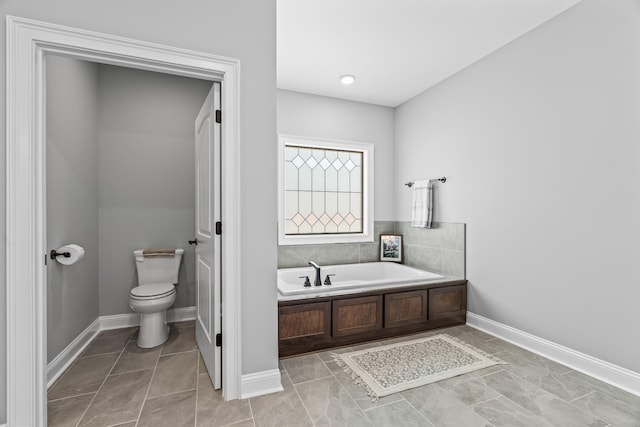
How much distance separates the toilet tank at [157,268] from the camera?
9.53 feet

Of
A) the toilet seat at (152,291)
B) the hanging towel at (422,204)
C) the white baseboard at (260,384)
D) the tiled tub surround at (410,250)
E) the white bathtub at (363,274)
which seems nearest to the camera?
the white baseboard at (260,384)

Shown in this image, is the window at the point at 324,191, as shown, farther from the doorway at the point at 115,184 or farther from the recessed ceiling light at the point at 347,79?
the doorway at the point at 115,184

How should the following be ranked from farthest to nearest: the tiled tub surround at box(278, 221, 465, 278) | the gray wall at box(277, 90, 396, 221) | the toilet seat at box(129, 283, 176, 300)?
the gray wall at box(277, 90, 396, 221)
the tiled tub surround at box(278, 221, 465, 278)
the toilet seat at box(129, 283, 176, 300)

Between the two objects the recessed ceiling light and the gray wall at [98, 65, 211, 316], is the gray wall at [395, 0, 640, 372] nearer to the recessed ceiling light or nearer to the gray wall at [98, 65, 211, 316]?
the recessed ceiling light

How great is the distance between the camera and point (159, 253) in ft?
9.53

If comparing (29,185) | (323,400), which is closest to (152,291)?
(29,185)

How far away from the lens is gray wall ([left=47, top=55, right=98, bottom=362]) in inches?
81.4

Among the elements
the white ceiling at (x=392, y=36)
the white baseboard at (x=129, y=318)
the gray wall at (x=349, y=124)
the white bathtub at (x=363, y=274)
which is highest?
the white ceiling at (x=392, y=36)

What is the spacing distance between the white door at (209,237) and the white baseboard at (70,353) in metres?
0.88

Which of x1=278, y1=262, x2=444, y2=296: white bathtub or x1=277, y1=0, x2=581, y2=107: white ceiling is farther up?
x1=277, y1=0, x2=581, y2=107: white ceiling

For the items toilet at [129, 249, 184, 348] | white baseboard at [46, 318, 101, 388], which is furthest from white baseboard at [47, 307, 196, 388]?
toilet at [129, 249, 184, 348]

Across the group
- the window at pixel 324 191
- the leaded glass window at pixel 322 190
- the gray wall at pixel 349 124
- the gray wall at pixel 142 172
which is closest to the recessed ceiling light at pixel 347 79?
the gray wall at pixel 349 124

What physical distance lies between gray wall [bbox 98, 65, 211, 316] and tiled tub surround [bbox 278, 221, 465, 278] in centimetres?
121

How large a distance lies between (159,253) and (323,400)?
2035mm
